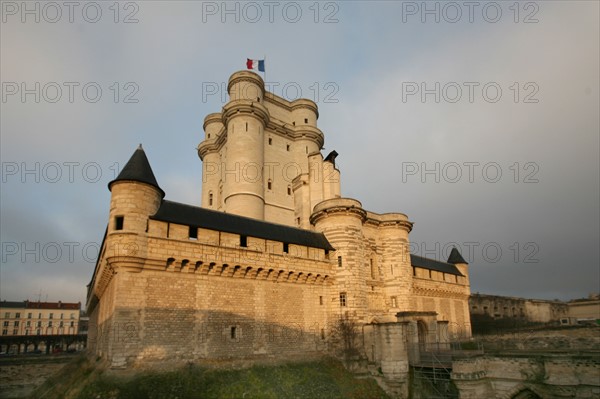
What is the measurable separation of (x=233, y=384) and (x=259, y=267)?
5782mm

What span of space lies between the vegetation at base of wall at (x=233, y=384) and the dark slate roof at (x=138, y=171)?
8277mm

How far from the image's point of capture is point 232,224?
20.1m

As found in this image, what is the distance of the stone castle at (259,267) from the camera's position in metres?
16.2

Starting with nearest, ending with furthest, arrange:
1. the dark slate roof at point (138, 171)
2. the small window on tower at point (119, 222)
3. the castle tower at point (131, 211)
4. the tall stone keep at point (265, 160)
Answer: the castle tower at point (131, 211) < the small window on tower at point (119, 222) < the dark slate roof at point (138, 171) < the tall stone keep at point (265, 160)

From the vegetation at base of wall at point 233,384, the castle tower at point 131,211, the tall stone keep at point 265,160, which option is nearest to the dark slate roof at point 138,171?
the castle tower at point 131,211

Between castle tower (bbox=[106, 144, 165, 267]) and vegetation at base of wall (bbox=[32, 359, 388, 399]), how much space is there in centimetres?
479

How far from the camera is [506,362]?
66.6 feet

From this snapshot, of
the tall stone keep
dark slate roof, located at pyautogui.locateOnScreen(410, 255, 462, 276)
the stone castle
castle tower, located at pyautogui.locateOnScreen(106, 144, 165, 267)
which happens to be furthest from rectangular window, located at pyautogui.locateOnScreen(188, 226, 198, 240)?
dark slate roof, located at pyautogui.locateOnScreen(410, 255, 462, 276)

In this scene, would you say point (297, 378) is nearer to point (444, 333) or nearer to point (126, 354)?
point (126, 354)

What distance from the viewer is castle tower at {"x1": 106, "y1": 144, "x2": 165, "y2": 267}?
15773 mm

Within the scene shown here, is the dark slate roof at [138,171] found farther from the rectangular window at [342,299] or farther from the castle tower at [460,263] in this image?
the castle tower at [460,263]

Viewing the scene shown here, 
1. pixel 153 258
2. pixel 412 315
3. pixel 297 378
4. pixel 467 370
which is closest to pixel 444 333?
pixel 412 315

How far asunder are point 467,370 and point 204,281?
15.4 meters

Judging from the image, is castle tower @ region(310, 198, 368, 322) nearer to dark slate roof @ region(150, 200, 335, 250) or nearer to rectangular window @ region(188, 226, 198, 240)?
dark slate roof @ region(150, 200, 335, 250)
